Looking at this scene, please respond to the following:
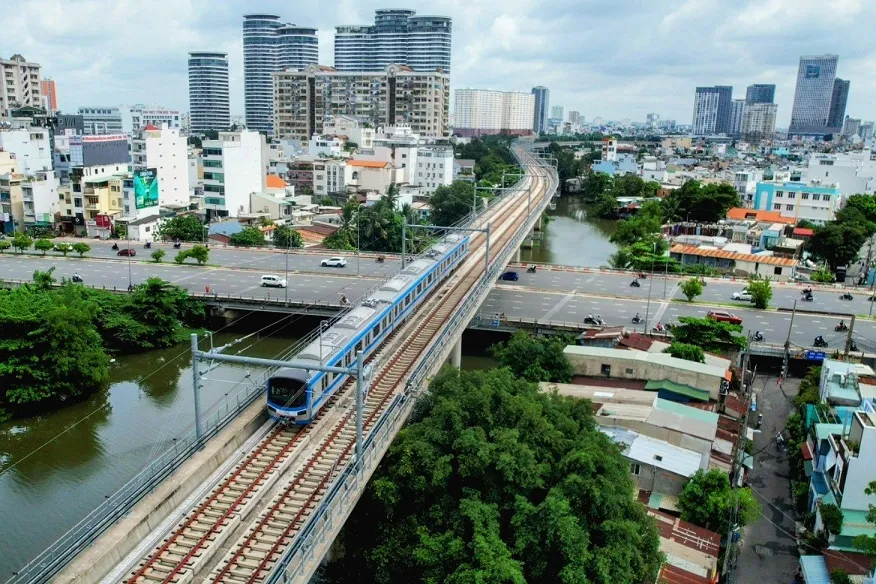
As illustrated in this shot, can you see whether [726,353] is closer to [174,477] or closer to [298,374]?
[298,374]

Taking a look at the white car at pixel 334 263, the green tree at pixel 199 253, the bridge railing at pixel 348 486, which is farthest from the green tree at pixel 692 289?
the green tree at pixel 199 253

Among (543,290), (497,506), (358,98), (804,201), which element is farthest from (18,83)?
(497,506)

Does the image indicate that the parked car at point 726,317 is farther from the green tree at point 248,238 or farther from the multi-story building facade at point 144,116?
the multi-story building facade at point 144,116

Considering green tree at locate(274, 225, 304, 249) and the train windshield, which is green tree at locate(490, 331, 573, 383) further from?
green tree at locate(274, 225, 304, 249)

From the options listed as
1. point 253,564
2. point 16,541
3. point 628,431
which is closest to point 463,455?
point 253,564

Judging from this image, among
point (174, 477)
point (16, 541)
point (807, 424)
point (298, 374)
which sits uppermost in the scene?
point (298, 374)

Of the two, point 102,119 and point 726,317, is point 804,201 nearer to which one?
point 726,317

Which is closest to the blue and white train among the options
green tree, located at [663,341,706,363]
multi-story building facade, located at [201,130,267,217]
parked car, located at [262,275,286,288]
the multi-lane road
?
the multi-lane road
